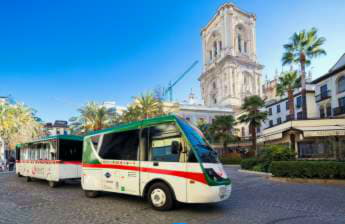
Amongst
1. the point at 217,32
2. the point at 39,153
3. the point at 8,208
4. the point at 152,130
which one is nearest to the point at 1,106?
the point at 39,153

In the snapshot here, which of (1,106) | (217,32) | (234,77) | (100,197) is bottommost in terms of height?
(100,197)

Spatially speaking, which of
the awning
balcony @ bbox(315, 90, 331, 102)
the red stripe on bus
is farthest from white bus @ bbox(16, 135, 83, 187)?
balcony @ bbox(315, 90, 331, 102)

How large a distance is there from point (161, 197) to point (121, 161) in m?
2.06

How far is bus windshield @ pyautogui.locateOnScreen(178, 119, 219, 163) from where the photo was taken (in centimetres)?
655

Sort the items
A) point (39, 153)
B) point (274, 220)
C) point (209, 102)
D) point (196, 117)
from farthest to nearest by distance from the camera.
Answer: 1. point (209, 102)
2. point (196, 117)
3. point (39, 153)
4. point (274, 220)

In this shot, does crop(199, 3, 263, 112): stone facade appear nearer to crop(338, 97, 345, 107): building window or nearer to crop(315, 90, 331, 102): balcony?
crop(315, 90, 331, 102): balcony

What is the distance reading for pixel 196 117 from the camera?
61.3m

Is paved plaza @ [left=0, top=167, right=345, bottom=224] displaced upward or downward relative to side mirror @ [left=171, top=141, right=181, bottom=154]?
downward

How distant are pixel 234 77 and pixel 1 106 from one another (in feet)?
201

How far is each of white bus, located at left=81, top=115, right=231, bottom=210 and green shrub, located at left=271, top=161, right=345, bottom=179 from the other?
8.27 m

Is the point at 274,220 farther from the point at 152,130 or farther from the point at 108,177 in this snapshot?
the point at 108,177

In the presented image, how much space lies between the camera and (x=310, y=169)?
12.6 meters

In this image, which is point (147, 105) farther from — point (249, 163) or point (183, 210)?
point (183, 210)

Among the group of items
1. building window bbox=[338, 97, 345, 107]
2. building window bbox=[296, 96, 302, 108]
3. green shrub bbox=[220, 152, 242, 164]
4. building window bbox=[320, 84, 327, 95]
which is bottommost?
green shrub bbox=[220, 152, 242, 164]
